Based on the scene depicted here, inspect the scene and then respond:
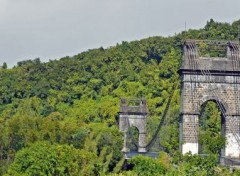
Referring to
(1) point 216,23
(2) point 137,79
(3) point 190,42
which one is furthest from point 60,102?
(3) point 190,42

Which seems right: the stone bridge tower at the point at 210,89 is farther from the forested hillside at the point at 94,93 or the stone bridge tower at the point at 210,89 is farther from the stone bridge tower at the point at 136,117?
the stone bridge tower at the point at 136,117

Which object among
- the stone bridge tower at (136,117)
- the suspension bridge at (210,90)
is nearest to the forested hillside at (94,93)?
the stone bridge tower at (136,117)

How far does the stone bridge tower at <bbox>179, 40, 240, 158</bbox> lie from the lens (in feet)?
86.0

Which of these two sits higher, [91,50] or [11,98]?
[91,50]

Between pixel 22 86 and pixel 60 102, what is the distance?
693 cm

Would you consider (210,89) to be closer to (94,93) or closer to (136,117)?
(136,117)

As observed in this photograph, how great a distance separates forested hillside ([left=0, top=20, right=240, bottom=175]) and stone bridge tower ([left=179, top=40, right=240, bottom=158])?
15.5 ft

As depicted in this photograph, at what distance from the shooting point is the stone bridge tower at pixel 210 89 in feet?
86.0

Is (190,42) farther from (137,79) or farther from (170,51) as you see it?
(170,51)

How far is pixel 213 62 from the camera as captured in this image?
86.4 feet

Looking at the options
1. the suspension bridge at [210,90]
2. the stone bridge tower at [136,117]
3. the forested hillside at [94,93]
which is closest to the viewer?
the suspension bridge at [210,90]

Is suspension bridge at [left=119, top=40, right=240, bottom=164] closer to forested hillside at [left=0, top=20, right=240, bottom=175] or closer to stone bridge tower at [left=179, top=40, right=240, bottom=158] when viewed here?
stone bridge tower at [left=179, top=40, right=240, bottom=158]

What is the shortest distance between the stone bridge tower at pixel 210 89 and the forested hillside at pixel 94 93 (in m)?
4.73

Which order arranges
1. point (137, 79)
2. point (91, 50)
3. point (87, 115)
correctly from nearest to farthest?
point (87, 115)
point (137, 79)
point (91, 50)
